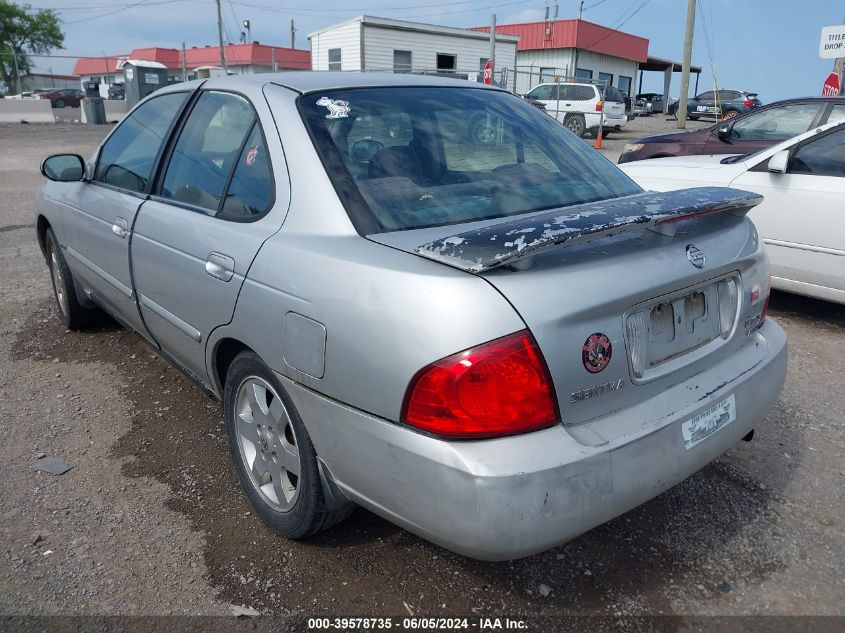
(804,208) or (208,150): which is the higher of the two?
(208,150)

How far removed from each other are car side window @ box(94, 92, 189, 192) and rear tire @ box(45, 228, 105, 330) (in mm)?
918

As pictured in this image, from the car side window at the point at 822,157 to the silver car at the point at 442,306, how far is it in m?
2.82

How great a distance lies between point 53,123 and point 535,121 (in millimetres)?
28944

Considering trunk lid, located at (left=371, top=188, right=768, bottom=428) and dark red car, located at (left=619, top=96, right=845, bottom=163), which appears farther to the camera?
dark red car, located at (left=619, top=96, right=845, bottom=163)

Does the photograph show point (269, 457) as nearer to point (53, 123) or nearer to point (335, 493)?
point (335, 493)

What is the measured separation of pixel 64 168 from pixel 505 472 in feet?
11.4

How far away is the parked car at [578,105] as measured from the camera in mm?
22203

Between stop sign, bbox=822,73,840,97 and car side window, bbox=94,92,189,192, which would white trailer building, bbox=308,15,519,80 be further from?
car side window, bbox=94,92,189,192

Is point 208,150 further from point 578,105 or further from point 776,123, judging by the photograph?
point 578,105

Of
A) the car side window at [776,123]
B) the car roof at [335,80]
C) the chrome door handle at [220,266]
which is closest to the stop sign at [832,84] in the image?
the car side window at [776,123]

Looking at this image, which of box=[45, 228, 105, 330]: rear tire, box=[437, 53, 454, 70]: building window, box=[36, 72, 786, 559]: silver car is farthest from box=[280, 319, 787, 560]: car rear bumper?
box=[437, 53, 454, 70]: building window

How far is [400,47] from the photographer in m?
26.7

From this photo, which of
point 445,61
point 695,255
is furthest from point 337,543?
point 445,61

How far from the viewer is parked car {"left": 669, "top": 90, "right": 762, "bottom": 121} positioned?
32.5 m
